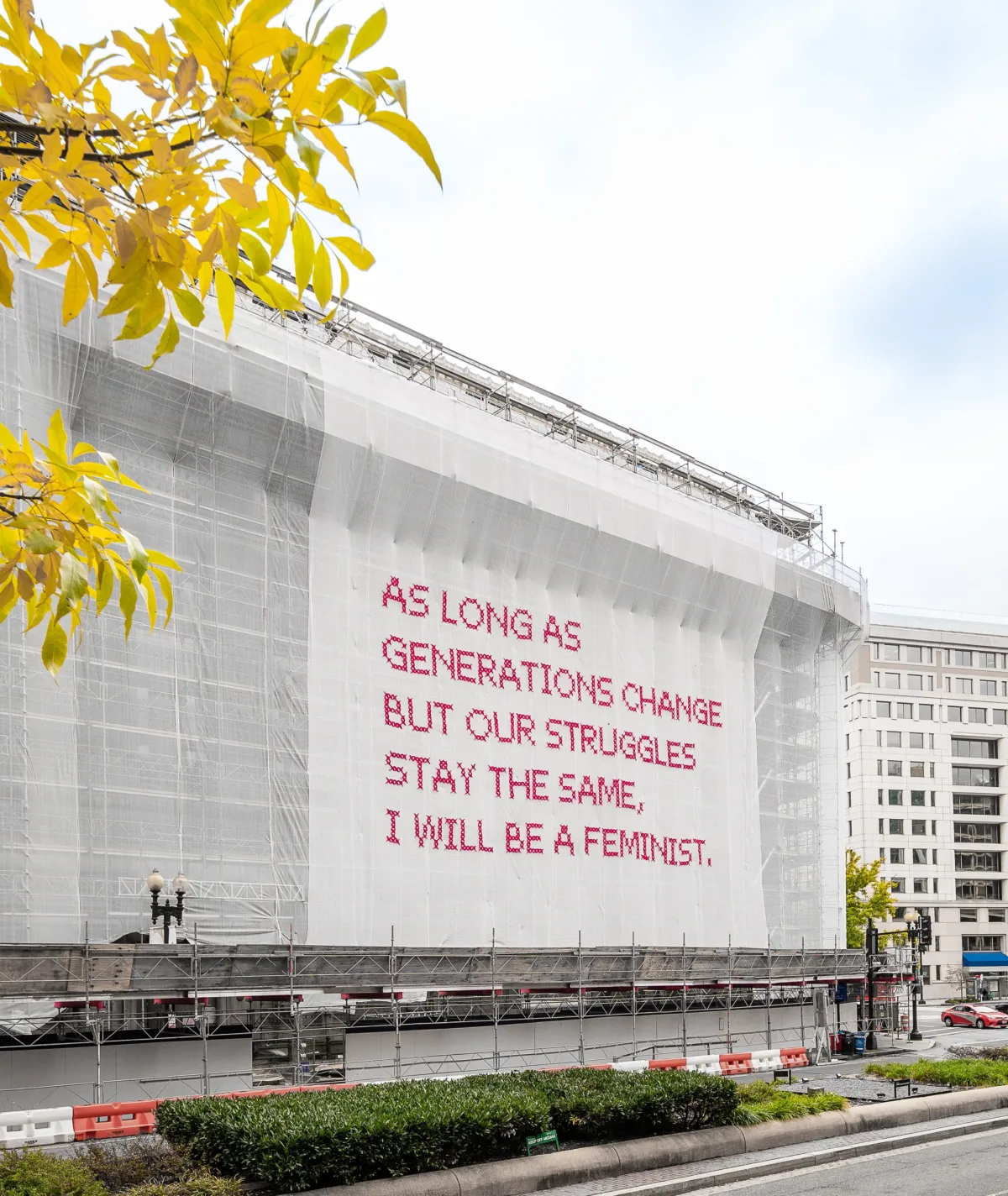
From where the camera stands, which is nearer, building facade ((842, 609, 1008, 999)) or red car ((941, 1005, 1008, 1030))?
red car ((941, 1005, 1008, 1030))

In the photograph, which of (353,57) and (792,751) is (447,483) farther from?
(353,57)

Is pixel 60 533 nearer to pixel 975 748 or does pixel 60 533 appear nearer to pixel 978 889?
pixel 978 889

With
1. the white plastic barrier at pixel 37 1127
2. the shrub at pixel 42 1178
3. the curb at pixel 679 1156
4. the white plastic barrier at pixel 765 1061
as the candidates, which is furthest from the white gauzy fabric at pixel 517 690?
the shrub at pixel 42 1178

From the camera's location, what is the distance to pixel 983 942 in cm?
10031

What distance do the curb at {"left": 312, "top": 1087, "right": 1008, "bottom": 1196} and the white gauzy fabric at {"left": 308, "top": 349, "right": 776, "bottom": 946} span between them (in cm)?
1523

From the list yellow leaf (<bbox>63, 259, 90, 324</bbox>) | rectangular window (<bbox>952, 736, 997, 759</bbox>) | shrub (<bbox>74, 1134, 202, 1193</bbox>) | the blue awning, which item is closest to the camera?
yellow leaf (<bbox>63, 259, 90, 324</bbox>)

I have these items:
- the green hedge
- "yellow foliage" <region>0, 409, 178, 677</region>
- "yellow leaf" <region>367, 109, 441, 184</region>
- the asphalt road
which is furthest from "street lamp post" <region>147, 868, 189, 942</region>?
"yellow leaf" <region>367, 109, 441, 184</region>

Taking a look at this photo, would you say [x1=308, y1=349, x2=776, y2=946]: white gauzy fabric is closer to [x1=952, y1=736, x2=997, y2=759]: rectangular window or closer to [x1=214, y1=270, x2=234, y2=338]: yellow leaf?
[x1=214, y1=270, x2=234, y2=338]: yellow leaf

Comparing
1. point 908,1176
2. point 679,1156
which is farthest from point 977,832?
point 679,1156

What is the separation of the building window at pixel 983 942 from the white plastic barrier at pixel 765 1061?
6964cm

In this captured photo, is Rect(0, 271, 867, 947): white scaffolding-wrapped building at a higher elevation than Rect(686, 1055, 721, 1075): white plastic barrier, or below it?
higher

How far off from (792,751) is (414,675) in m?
19.0

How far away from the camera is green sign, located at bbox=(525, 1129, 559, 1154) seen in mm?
15750

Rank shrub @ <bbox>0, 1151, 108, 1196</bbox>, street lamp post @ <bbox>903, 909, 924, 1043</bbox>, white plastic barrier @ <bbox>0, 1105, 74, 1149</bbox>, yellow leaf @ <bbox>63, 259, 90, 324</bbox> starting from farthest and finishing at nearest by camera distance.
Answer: street lamp post @ <bbox>903, 909, 924, 1043</bbox>, white plastic barrier @ <bbox>0, 1105, 74, 1149</bbox>, shrub @ <bbox>0, 1151, 108, 1196</bbox>, yellow leaf @ <bbox>63, 259, 90, 324</bbox>
